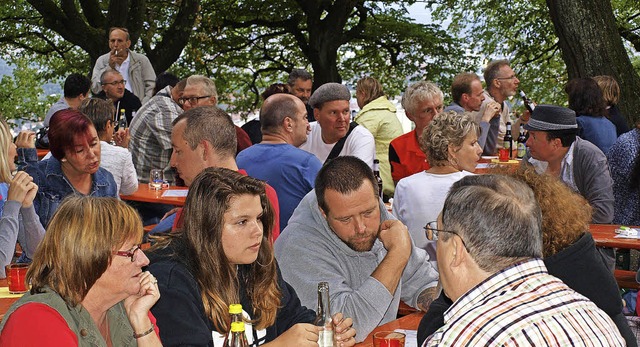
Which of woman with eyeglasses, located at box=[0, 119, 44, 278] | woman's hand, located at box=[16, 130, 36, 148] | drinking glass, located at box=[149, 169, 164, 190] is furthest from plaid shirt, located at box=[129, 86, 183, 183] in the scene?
woman with eyeglasses, located at box=[0, 119, 44, 278]

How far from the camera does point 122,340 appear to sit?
3236 millimetres

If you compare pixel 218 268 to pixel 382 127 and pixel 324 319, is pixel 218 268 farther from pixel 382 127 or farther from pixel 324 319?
pixel 382 127

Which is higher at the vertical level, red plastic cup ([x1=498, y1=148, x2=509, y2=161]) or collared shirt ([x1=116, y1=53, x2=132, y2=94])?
collared shirt ([x1=116, y1=53, x2=132, y2=94])

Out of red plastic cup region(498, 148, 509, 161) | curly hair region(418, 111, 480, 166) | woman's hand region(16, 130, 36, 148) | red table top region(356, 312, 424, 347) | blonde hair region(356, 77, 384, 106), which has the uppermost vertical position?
blonde hair region(356, 77, 384, 106)

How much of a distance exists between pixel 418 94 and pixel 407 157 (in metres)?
0.67

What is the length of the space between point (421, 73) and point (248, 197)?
16184 millimetres

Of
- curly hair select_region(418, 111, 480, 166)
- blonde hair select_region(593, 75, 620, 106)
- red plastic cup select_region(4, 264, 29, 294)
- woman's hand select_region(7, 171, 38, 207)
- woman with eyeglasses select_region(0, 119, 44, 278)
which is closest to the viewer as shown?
red plastic cup select_region(4, 264, 29, 294)

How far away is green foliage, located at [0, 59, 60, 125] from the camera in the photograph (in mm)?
22078

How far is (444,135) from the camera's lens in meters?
5.70

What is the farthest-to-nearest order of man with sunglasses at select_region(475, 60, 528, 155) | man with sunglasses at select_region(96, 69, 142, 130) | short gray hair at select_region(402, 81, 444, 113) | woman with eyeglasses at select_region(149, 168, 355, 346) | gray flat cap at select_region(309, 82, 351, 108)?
man with sunglasses at select_region(96, 69, 142, 130)
man with sunglasses at select_region(475, 60, 528, 155)
short gray hair at select_region(402, 81, 444, 113)
gray flat cap at select_region(309, 82, 351, 108)
woman with eyeglasses at select_region(149, 168, 355, 346)

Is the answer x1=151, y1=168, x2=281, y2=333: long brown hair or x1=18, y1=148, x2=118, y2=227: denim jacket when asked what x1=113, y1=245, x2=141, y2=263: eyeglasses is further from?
x1=18, y1=148, x2=118, y2=227: denim jacket

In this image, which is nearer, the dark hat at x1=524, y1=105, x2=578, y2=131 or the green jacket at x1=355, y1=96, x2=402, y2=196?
the dark hat at x1=524, y1=105, x2=578, y2=131

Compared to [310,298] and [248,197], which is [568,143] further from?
[248,197]

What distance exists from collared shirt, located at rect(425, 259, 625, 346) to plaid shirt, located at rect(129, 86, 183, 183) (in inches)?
251
